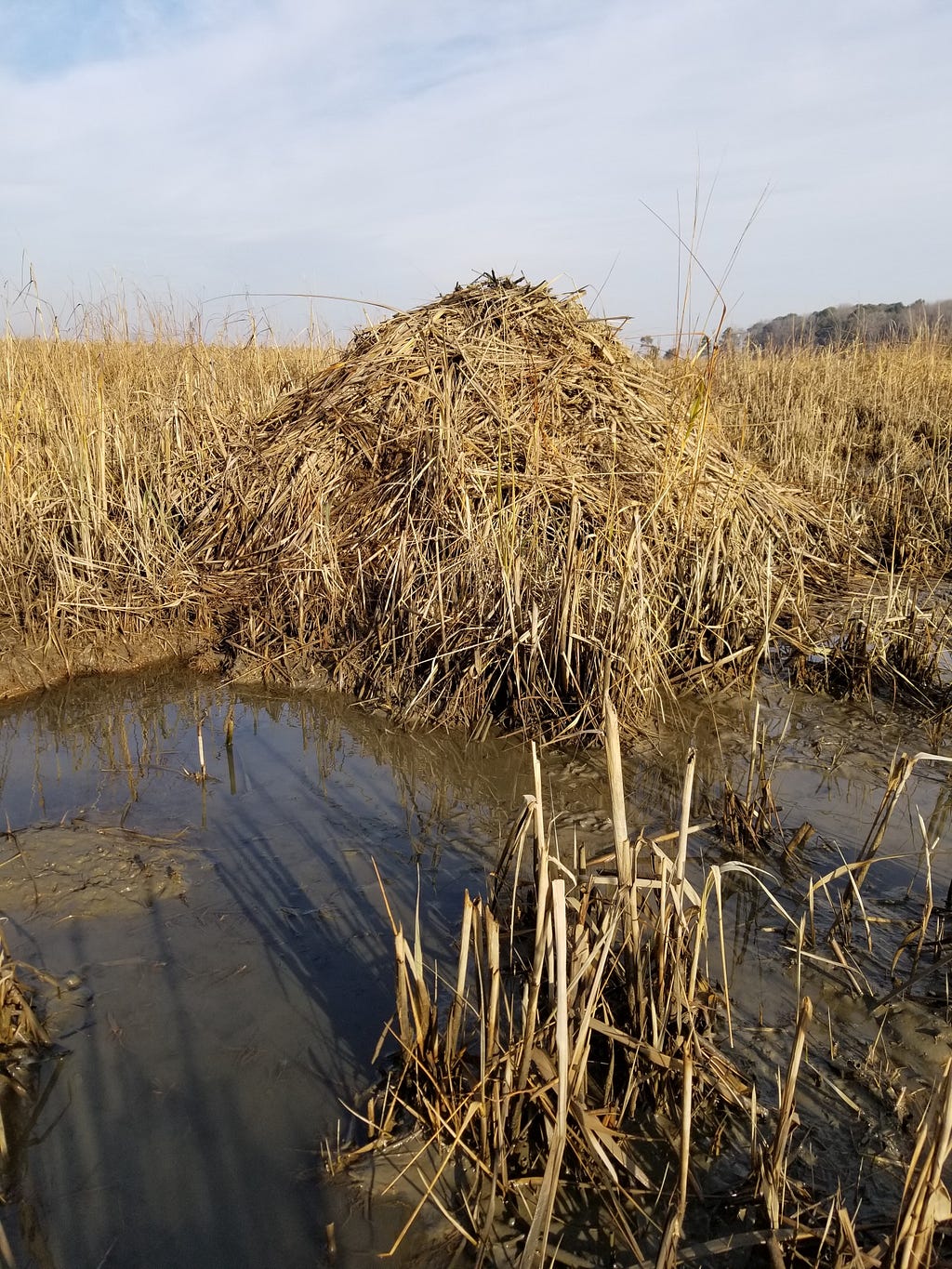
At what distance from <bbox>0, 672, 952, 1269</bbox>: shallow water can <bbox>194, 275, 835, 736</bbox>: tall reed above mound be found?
34 centimetres

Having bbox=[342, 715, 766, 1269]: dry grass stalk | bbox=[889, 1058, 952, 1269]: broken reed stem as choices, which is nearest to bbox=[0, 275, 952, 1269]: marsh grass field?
bbox=[342, 715, 766, 1269]: dry grass stalk

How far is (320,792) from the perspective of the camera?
135 inches

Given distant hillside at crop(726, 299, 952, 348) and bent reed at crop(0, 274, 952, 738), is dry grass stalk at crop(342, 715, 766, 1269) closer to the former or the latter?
bent reed at crop(0, 274, 952, 738)

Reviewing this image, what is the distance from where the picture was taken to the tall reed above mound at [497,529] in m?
3.85

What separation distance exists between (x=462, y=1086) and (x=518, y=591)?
2.34m

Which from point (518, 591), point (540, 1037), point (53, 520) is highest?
point (53, 520)

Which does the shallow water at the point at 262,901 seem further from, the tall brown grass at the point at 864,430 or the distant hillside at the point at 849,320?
the distant hillside at the point at 849,320

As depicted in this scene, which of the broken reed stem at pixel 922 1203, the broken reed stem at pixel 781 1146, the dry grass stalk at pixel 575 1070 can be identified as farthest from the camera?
the dry grass stalk at pixel 575 1070

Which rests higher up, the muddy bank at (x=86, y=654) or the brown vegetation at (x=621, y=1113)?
the muddy bank at (x=86, y=654)

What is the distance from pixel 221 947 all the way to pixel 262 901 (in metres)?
0.25

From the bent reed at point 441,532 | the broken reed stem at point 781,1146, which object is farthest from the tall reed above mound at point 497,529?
the broken reed stem at point 781,1146

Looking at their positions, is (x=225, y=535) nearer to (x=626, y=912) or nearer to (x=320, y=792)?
(x=320, y=792)

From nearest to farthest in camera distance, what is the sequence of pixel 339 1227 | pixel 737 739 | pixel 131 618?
pixel 339 1227 < pixel 737 739 < pixel 131 618

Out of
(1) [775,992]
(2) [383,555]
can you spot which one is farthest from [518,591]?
(1) [775,992]
